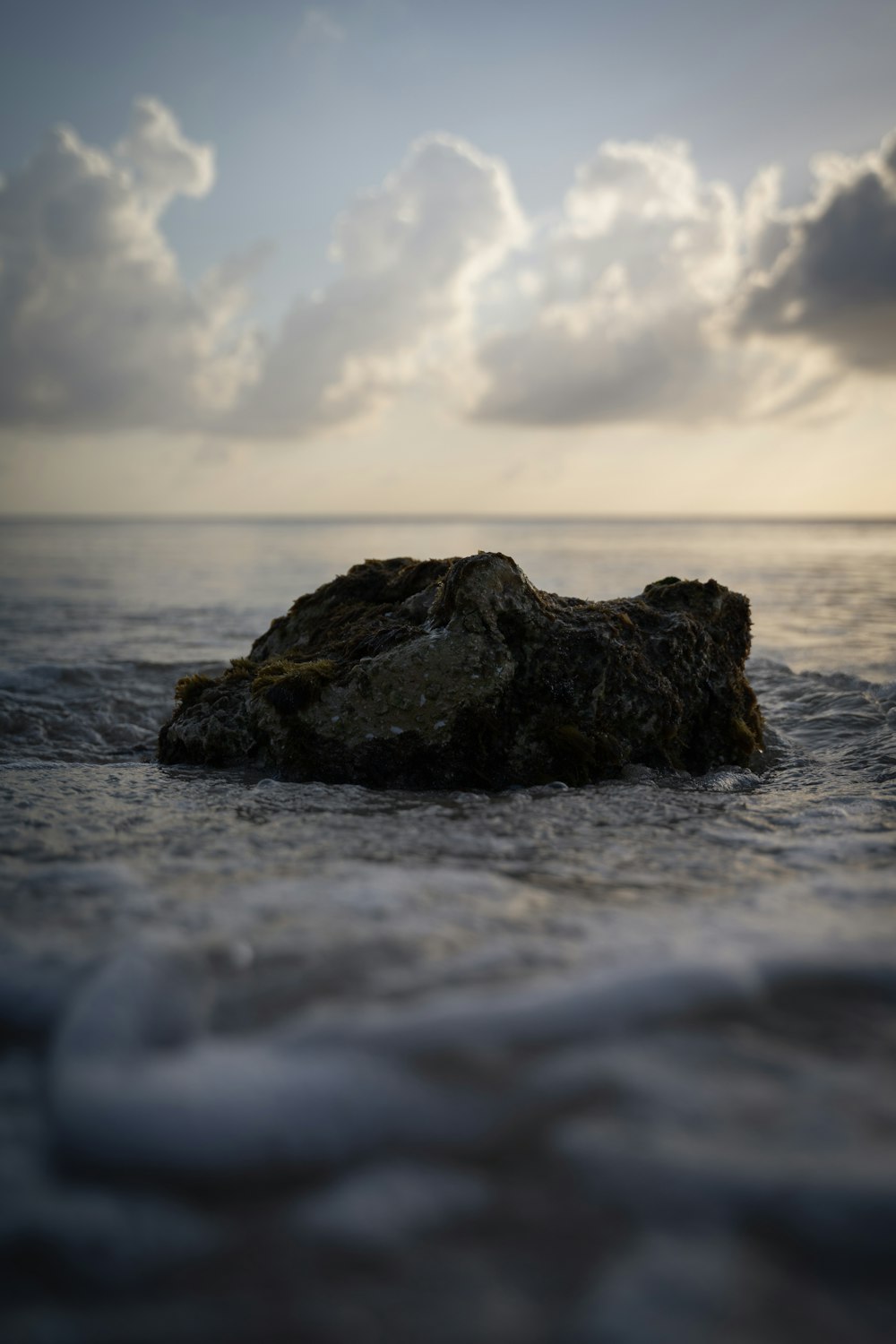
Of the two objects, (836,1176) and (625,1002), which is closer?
(836,1176)

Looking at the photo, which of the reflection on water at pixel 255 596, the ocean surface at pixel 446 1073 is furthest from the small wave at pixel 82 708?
the ocean surface at pixel 446 1073

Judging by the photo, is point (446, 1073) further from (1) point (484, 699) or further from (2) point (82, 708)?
(2) point (82, 708)

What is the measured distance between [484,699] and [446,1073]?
2641mm

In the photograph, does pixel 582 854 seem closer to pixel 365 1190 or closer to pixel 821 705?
pixel 365 1190

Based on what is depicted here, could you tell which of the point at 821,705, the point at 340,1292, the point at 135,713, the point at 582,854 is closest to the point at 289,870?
the point at 582,854

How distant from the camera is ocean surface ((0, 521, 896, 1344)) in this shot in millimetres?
1464

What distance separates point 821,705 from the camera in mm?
7035

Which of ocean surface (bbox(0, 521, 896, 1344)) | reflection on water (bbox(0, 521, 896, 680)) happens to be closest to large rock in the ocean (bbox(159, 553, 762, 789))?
ocean surface (bbox(0, 521, 896, 1344))

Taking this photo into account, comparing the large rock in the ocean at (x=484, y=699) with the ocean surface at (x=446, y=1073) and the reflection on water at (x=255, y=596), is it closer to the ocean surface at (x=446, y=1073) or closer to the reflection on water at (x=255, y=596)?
the ocean surface at (x=446, y=1073)

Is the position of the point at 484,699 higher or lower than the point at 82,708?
higher

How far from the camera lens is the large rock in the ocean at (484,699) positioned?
14.5ft

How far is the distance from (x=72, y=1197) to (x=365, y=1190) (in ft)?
Result: 1.98

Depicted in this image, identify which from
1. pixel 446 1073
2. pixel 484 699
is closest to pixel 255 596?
pixel 484 699

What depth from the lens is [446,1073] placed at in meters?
1.96
